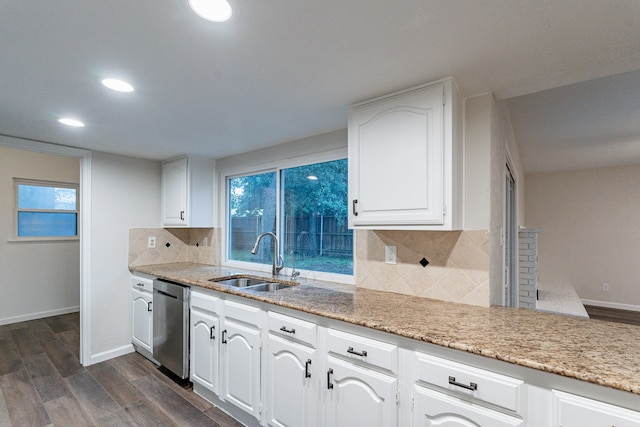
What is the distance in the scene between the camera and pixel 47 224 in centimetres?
451

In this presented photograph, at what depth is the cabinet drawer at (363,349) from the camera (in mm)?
1424

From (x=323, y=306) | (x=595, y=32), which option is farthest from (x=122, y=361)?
(x=595, y=32)

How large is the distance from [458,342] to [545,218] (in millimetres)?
5690

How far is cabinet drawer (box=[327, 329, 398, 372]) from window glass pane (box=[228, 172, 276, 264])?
1686mm

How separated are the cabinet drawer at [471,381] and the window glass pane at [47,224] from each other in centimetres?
530

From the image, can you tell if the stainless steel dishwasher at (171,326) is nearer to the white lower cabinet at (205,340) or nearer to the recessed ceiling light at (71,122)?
the white lower cabinet at (205,340)

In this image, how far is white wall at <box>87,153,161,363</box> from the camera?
3.13 m

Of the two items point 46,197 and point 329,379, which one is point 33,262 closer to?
point 46,197

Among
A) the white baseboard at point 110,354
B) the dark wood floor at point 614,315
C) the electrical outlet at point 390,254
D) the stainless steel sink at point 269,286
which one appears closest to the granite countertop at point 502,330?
the electrical outlet at point 390,254

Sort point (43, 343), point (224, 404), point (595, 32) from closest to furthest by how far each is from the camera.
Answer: point (595, 32)
point (224, 404)
point (43, 343)

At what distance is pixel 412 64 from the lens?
57.6 inches

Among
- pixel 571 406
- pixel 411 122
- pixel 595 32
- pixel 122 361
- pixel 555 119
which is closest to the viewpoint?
pixel 571 406

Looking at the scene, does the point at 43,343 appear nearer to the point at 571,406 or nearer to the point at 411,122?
the point at 411,122

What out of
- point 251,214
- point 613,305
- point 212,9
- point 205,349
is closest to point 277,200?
point 251,214
